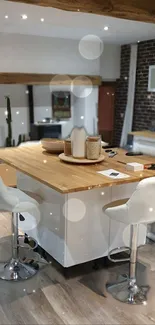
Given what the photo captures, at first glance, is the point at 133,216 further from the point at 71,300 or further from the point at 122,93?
the point at 122,93

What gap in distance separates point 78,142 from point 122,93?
14.5ft

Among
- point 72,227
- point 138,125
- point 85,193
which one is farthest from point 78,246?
point 138,125

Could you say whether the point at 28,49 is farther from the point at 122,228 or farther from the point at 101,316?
the point at 101,316

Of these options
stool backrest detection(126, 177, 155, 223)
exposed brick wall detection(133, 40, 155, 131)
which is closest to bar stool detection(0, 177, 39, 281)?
stool backrest detection(126, 177, 155, 223)

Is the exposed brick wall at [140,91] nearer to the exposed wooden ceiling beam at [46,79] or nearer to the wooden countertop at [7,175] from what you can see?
the exposed wooden ceiling beam at [46,79]

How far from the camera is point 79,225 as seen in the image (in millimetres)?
2545

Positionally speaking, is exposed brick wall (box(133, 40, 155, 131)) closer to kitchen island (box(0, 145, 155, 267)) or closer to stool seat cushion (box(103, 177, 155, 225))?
kitchen island (box(0, 145, 155, 267))

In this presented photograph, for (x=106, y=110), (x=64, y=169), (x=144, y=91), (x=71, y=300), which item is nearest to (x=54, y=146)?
(x=64, y=169)

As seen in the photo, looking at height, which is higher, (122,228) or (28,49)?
(28,49)

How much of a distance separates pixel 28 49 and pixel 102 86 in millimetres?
1820

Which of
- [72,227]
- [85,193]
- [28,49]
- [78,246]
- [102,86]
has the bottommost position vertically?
[78,246]

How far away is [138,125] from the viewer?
6633mm

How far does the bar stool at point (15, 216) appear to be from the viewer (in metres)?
2.41

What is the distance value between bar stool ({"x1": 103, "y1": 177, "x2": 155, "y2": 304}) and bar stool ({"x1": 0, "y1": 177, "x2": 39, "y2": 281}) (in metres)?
0.61
